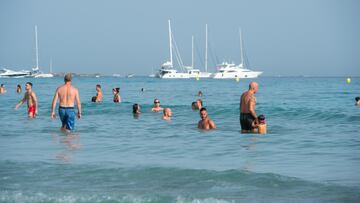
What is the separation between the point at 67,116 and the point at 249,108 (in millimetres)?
4067

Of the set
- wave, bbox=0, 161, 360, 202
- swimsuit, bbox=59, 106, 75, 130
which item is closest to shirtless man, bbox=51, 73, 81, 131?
swimsuit, bbox=59, 106, 75, 130

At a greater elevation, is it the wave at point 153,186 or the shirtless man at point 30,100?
the shirtless man at point 30,100

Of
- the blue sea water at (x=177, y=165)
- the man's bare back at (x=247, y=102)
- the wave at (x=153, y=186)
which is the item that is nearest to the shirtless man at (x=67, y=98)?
the blue sea water at (x=177, y=165)

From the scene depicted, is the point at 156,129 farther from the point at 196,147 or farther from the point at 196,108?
the point at 196,108

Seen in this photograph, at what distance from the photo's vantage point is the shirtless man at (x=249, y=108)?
12.8m

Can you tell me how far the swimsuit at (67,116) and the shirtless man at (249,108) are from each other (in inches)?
150

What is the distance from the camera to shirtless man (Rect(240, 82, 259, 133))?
1279cm

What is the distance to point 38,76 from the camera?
126188 millimetres

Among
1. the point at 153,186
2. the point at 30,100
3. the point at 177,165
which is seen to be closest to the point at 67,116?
the point at 177,165

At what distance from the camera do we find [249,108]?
12.8 m

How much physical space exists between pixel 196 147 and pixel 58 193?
4.61 meters

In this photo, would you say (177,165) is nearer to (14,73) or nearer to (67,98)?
(67,98)

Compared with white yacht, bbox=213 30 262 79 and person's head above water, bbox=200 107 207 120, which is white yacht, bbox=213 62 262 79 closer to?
white yacht, bbox=213 30 262 79

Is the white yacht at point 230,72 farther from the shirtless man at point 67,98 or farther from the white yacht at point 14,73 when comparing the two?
the shirtless man at point 67,98
